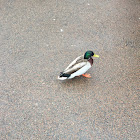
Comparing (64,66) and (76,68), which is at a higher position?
(64,66)

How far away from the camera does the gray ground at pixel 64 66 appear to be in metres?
2.77

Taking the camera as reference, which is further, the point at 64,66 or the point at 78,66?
the point at 64,66

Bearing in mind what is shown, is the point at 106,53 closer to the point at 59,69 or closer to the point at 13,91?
the point at 59,69

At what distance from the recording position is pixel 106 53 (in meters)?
3.74

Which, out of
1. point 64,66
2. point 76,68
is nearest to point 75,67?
point 76,68

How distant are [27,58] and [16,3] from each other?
206 centimetres

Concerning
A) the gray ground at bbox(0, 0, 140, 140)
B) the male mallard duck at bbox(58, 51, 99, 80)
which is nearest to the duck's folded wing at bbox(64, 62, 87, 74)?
the male mallard duck at bbox(58, 51, 99, 80)

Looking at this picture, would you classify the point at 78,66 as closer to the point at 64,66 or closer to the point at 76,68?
the point at 76,68

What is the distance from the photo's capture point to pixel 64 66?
348 centimetres

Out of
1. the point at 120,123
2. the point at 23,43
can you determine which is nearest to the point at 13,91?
the point at 23,43

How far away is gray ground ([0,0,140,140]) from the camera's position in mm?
2768

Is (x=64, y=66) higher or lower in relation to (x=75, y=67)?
higher

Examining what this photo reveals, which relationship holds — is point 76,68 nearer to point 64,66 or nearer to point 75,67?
point 75,67

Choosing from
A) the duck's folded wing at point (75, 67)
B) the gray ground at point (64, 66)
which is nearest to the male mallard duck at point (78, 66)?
the duck's folded wing at point (75, 67)
